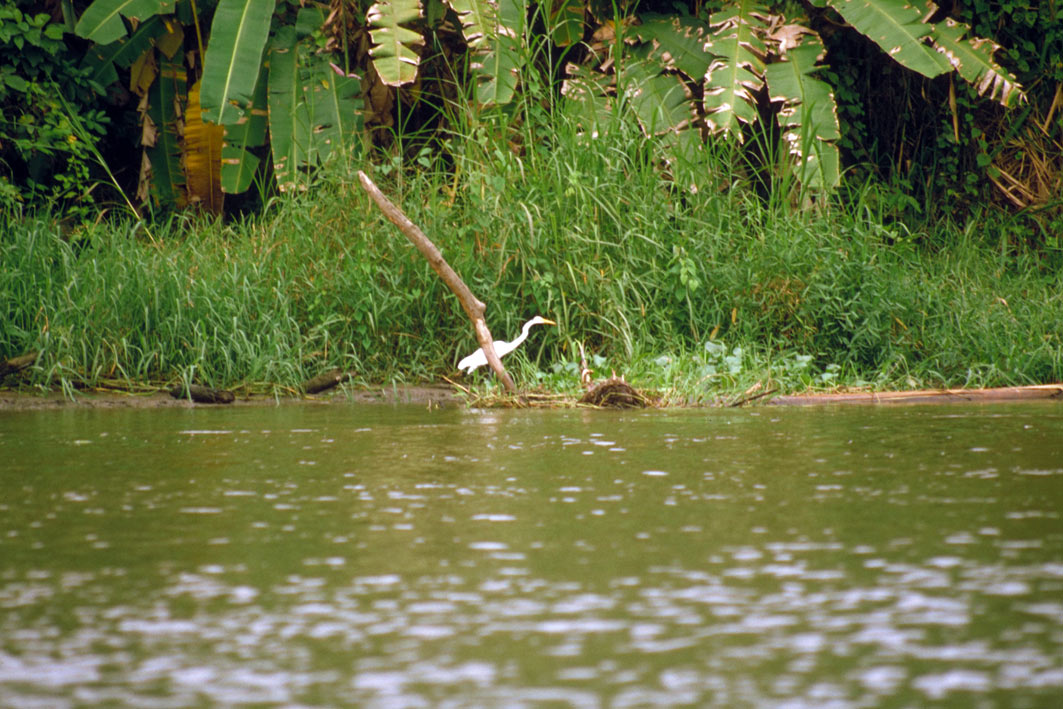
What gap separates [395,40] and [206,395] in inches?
142

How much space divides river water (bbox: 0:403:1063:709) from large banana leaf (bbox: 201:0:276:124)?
5.07 m

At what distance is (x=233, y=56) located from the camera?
9.64 metres

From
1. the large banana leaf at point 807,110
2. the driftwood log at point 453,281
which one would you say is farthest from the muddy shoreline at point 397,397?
the large banana leaf at point 807,110

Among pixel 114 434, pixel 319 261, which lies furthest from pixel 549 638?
pixel 319 261

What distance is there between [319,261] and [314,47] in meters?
2.99

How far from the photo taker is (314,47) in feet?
33.7

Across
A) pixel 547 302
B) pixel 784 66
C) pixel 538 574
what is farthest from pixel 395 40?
pixel 538 574

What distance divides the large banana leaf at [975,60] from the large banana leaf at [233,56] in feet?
16.6

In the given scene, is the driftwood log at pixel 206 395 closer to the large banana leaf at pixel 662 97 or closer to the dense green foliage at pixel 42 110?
the dense green foliage at pixel 42 110

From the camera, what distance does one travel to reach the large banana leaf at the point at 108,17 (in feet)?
32.2

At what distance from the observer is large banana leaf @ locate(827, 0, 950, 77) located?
9383 mm

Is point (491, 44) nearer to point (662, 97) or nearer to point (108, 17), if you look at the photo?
point (662, 97)

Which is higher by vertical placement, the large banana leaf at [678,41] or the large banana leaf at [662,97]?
the large banana leaf at [678,41]

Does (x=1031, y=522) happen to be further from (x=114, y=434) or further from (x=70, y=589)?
(x=114, y=434)
